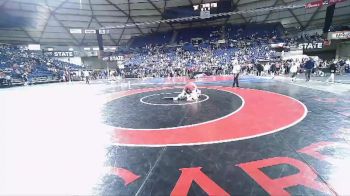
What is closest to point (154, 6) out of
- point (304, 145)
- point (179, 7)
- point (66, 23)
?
point (179, 7)

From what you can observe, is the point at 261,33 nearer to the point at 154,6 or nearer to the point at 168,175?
the point at 154,6

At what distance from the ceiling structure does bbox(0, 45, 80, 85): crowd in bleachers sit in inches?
146

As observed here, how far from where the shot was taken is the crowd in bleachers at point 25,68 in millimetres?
29109

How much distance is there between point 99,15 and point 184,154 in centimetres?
3959

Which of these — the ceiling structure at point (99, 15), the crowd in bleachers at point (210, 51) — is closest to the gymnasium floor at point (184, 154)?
the crowd in bleachers at point (210, 51)

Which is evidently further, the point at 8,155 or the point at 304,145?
the point at 8,155

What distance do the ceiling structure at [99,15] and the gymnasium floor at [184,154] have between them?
31.6 metres

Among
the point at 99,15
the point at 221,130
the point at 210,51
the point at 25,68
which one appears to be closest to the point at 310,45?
the point at 210,51

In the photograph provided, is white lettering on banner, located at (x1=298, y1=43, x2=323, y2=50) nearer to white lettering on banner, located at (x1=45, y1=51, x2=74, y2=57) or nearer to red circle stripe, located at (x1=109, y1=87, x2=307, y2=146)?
red circle stripe, located at (x1=109, y1=87, x2=307, y2=146)

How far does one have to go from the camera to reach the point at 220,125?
634cm

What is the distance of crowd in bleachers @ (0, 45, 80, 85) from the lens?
95.5ft

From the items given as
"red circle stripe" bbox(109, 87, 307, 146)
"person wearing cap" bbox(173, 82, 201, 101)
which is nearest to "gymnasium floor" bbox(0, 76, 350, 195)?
"red circle stripe" bbox(109, 87, 307, 146)

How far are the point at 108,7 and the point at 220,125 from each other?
117 ft

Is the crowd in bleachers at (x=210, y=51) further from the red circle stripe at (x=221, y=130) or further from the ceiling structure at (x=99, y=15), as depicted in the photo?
the red circle stripe at (x=221, y=130)
